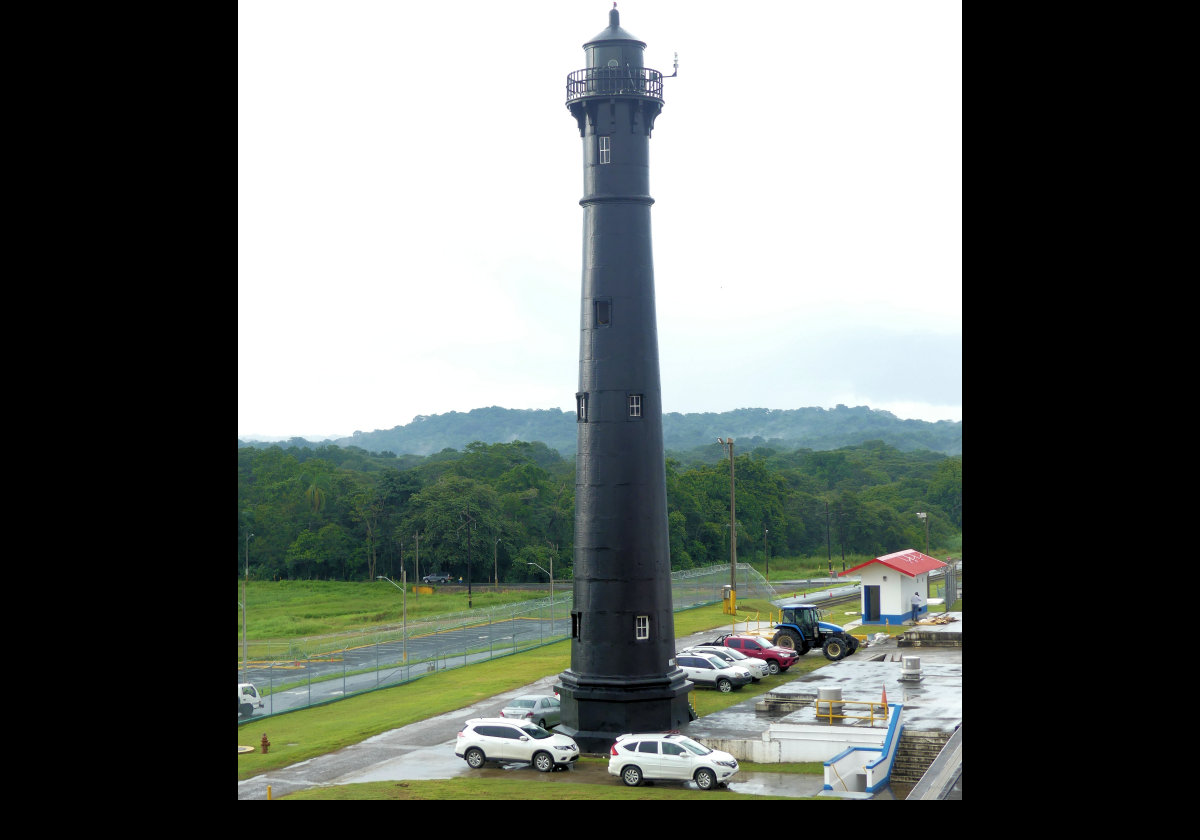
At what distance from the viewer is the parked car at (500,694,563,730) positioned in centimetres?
3534

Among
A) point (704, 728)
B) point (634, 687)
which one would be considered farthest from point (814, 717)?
point (634, 687)

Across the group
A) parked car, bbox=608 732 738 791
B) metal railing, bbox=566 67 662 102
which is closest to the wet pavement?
parked car, bbox=608 732 738 791

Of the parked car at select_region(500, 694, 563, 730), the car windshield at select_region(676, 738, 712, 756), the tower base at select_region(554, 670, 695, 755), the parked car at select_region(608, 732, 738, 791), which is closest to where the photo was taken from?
the parked car at select_region(608, 732, 738, 791)

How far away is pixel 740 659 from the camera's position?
4294 centimetres

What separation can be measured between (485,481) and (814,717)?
92.5 m

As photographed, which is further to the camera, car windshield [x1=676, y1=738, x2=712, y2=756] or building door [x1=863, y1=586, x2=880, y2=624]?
building door [x1=863, y1=586, x2=880, y2=624]

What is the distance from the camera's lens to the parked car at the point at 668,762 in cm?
2692

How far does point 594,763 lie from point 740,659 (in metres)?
13.5

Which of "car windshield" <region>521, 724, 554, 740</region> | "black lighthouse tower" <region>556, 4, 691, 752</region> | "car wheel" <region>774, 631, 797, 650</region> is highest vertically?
"black lighthouse tower" <region>556, 4, 691, 752</region>

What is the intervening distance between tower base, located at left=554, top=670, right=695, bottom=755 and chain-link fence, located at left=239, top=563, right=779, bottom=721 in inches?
491

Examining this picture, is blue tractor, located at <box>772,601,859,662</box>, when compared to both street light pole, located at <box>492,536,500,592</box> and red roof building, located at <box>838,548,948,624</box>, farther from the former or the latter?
street light pole, located at <box>492,536,500,592</box>

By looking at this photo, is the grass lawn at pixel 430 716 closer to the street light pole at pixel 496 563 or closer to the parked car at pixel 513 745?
the parked car at pixel 513 745

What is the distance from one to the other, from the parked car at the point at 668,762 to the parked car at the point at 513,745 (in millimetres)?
1988
